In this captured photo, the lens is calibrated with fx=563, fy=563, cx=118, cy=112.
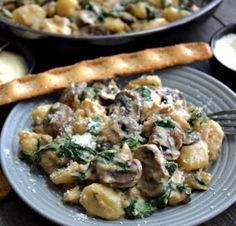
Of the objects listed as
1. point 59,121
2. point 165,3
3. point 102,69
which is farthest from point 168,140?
point 165,3

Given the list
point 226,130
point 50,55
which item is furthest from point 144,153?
point 50,55

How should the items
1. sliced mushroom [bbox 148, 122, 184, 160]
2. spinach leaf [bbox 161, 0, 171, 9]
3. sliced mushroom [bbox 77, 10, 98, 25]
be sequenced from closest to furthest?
1. sliced mushroom [bbox 148, 122, 184, 160]
2. sliced mushroom [bbox 77, 10, 98, 25]
3. spinach leaf [bbox 161, 0, 171, 9]

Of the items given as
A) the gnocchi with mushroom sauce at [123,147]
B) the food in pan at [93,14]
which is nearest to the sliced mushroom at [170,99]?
the gnocchi with mushroom sauce at [123,147]

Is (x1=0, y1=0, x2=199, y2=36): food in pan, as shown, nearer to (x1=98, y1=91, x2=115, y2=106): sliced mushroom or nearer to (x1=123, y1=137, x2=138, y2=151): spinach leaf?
A: (x1=98, y1=91, x2=115, y2=106): sliced mushroom

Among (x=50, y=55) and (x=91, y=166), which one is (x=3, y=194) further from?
(x=50, y=55)

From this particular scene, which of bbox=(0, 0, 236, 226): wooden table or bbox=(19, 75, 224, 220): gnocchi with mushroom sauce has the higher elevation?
bbox=(19, 75, 224, 220): gnocchi with mushroom sauce

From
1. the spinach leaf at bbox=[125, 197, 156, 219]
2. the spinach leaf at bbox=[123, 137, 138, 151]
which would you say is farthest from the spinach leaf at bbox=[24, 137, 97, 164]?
the spinach leaf at bbox=[125, 197, 156, 219]
